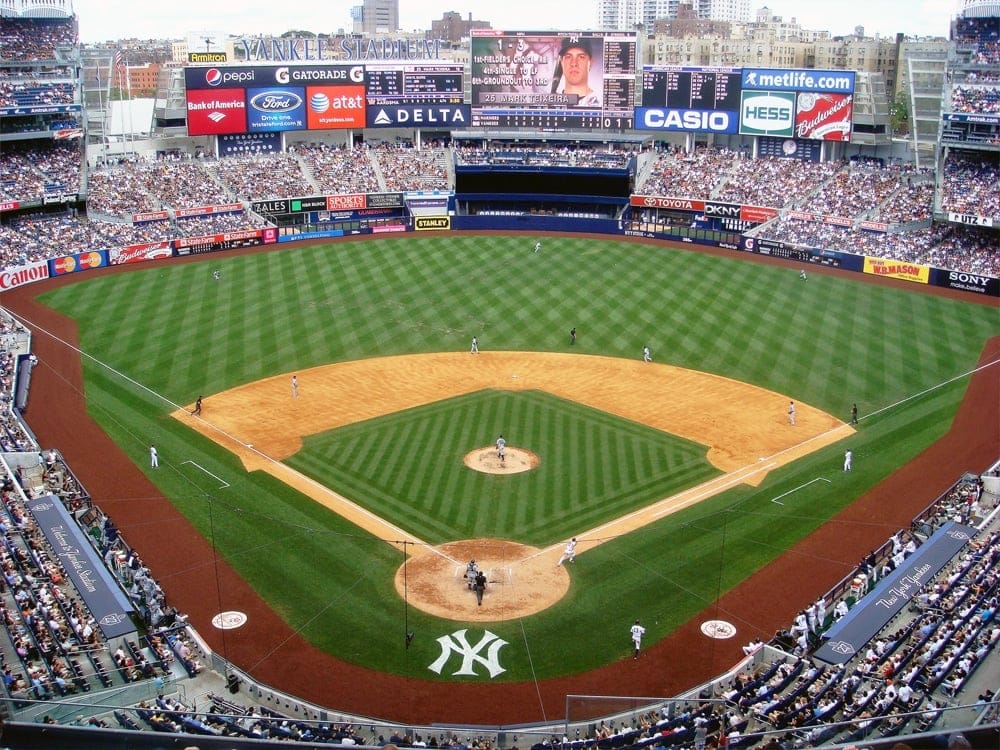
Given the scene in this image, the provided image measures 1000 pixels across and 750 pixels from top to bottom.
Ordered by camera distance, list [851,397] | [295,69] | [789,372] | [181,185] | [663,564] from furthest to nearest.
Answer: [295,69] → [181,185] → [789,372] → [851,397] → [663,564]

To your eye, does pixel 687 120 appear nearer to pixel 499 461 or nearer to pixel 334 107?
pixel 334 107

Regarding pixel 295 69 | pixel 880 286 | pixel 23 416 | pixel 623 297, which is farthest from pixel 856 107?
pixel 23 416

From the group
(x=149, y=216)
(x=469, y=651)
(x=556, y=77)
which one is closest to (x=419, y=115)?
(x=556, y=77)

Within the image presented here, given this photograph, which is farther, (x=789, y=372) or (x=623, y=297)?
(x=623, y=297)

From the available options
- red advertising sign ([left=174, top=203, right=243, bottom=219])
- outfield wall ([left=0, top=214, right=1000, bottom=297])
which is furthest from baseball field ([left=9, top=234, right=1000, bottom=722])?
red advertising sign ([left=174, top=203, right=243, bottom=219])

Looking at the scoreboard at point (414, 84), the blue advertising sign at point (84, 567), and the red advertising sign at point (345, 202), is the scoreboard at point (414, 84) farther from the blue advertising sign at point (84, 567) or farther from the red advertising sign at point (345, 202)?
the blue advertising sign at point (84, 567)

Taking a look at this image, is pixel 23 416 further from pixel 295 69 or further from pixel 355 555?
pixel 295 69

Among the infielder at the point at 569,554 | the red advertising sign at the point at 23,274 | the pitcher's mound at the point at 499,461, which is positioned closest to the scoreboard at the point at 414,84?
the red advertising sign at the point at 23,274

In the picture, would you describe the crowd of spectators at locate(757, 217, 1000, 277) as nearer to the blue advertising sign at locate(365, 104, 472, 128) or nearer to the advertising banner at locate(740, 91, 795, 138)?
the advertising banner at locate(740, 91, 795, 138)
